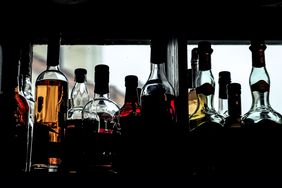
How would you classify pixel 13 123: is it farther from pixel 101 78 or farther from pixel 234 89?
pixel 234 89

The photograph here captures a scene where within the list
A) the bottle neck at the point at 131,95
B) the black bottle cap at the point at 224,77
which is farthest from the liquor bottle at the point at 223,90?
→ the bottle neck at the point at 131,95

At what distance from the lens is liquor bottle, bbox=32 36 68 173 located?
103 centimetres

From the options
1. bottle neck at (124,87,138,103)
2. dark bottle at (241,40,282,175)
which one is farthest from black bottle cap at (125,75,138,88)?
dark bottle at (241,40,282,175)

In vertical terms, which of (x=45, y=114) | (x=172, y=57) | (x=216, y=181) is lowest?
(x=216, y=181)

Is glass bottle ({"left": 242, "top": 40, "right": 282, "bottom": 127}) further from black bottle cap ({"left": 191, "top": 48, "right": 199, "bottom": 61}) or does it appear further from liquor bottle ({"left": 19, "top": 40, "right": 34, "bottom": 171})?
liquor bottle ({"left": 19, "top": 40, "right": 34, "bottom": 171})

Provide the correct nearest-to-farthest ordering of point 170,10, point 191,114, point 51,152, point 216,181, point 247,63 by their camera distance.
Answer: point 216,181
point 51,152
point 170,10
point 191,114
point 247,63

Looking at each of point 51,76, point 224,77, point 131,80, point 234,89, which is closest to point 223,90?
point 224,77

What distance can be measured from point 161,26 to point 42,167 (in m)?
0.39

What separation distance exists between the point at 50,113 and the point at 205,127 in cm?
34

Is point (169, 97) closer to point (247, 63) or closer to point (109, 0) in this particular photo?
point (109, 0)

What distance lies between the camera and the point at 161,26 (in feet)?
3.55

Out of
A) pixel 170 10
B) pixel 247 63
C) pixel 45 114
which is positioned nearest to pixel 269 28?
pixel 170 10

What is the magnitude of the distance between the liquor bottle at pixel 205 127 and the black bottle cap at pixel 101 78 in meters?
0.21

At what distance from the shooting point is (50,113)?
3.63ft
